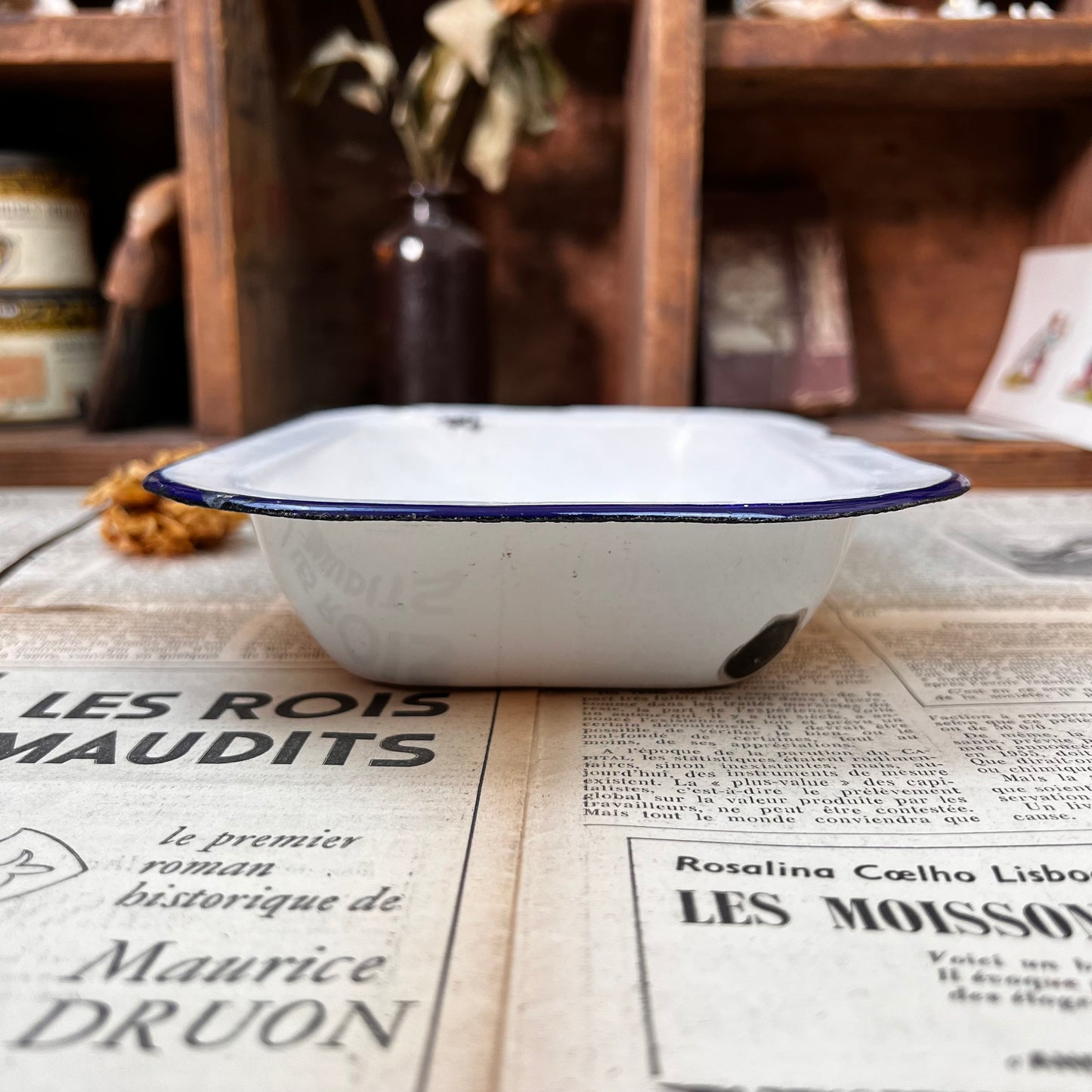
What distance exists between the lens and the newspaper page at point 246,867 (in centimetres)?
22

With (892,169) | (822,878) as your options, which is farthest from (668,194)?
(822,878)

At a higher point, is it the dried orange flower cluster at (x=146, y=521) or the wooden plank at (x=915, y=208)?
the wooden plank at (x=915, y=208)

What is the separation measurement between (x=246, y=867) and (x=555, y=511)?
0.15 m

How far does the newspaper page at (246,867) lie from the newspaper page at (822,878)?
0.02 m

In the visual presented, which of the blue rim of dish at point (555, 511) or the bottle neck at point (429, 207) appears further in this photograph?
the bottle neck at point (429, 207)

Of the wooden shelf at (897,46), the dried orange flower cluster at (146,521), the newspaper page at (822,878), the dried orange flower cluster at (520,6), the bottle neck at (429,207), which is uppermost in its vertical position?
the dried orange flower cluster at (520,6)

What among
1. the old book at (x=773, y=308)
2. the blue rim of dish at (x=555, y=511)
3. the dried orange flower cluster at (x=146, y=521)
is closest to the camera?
the blue rim of dish at (x=555, y=511)

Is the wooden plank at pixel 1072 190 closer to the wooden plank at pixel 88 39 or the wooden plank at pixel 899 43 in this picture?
the wooden plank at pixel 899 43

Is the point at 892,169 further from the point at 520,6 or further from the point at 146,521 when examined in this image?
the point at 146,521

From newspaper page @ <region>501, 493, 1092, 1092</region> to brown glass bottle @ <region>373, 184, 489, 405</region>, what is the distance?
47cm

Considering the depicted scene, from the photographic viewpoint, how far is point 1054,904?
278 millimetres

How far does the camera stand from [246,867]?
30 centimetres

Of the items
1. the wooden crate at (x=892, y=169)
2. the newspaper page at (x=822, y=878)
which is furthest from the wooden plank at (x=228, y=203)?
the newspaper page at (x=822, y=878)

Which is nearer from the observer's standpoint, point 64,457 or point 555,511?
point 555,511
